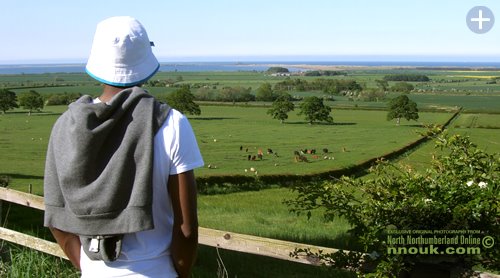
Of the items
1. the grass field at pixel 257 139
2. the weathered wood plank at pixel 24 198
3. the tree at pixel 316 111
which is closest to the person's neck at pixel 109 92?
the weathered wood plank at pixel 24 198

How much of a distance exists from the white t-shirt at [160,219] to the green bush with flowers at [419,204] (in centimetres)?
113

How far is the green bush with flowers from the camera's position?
8.42ft

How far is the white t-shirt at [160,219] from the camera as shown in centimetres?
182

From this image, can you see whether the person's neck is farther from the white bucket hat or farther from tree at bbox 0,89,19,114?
tree at bbox 0,89,19,114

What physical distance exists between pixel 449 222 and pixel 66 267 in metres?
3.20

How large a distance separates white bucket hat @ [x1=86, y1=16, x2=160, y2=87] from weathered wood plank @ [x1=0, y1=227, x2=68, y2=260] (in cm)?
264

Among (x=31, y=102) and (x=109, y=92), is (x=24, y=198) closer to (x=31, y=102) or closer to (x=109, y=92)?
(x=109, y=92)

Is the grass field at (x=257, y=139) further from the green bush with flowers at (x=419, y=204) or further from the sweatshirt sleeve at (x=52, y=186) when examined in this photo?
the sweatshirt sleeve at (x=52, y=186)

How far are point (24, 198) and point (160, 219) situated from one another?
363 centimetres

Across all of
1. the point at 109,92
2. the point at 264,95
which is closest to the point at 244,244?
the point at 109,92

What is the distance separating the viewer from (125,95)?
187 cm

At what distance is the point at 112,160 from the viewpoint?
1.81 metres

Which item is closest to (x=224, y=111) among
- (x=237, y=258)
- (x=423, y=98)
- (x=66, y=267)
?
(x=423, y=98)

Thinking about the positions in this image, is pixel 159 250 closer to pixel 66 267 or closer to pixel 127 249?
pixel 127 249
